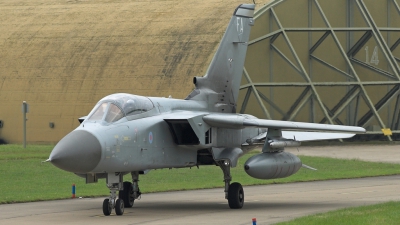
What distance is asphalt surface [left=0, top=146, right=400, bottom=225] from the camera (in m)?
18.7

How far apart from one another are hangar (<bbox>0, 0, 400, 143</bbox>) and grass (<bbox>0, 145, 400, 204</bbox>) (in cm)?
629

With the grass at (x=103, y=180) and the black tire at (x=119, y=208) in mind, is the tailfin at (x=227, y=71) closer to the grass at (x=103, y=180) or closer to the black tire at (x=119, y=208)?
the black tire at (x=119, y=208)

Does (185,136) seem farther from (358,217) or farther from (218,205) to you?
(358,217)

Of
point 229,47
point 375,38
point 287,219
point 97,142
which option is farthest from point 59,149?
point 375,38

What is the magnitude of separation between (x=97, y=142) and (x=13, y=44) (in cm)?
3284

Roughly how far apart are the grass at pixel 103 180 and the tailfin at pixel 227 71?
4543 millimetres

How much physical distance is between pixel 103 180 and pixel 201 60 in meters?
14.0

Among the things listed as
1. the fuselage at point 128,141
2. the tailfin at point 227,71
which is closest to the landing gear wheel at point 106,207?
the fuselage at point 128,141

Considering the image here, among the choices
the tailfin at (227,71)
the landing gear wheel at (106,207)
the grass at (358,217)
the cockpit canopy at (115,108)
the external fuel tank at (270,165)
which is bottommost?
the grass at (358,217)

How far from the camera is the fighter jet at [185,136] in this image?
1832 cm

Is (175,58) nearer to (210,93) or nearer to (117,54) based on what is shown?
(117,54)

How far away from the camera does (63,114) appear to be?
4556 centimetres

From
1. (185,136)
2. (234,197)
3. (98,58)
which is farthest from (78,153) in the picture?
(98,58)

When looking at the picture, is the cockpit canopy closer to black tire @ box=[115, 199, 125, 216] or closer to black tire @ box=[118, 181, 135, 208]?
black tire @ box=[115, 199, 125, 216]
